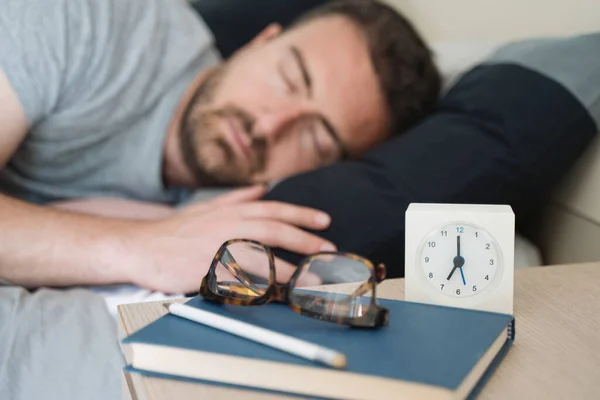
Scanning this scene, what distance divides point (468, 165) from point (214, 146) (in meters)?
0.47

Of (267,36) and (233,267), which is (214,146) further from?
(233,267)

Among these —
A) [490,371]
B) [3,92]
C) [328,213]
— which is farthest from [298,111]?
Result: [490,371]

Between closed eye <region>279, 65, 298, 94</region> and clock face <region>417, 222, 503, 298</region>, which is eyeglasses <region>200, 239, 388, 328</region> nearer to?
clock face <region>417, 222, 503, 298</region>

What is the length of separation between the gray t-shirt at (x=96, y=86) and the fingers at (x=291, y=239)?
16.2 inches

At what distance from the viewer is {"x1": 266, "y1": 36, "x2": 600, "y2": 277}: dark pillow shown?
82 cm

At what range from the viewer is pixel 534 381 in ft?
1.46

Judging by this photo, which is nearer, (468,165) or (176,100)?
(468,165)

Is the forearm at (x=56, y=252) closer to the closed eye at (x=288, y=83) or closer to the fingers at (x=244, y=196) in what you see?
the fingers at (x=244, y=196)

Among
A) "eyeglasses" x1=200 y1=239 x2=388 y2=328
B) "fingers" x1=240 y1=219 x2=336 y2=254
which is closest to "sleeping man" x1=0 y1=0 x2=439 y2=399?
"fingers" x1=240 y1=219 x2=336 y2=254

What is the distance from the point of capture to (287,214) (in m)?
0.83

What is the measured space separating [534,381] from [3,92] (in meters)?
0.78

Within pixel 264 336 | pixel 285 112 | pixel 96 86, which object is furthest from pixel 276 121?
pixel 264 336

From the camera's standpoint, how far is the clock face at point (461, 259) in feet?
1.74

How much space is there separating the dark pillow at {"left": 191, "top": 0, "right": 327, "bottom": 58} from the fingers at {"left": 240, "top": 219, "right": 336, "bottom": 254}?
2.34ft
